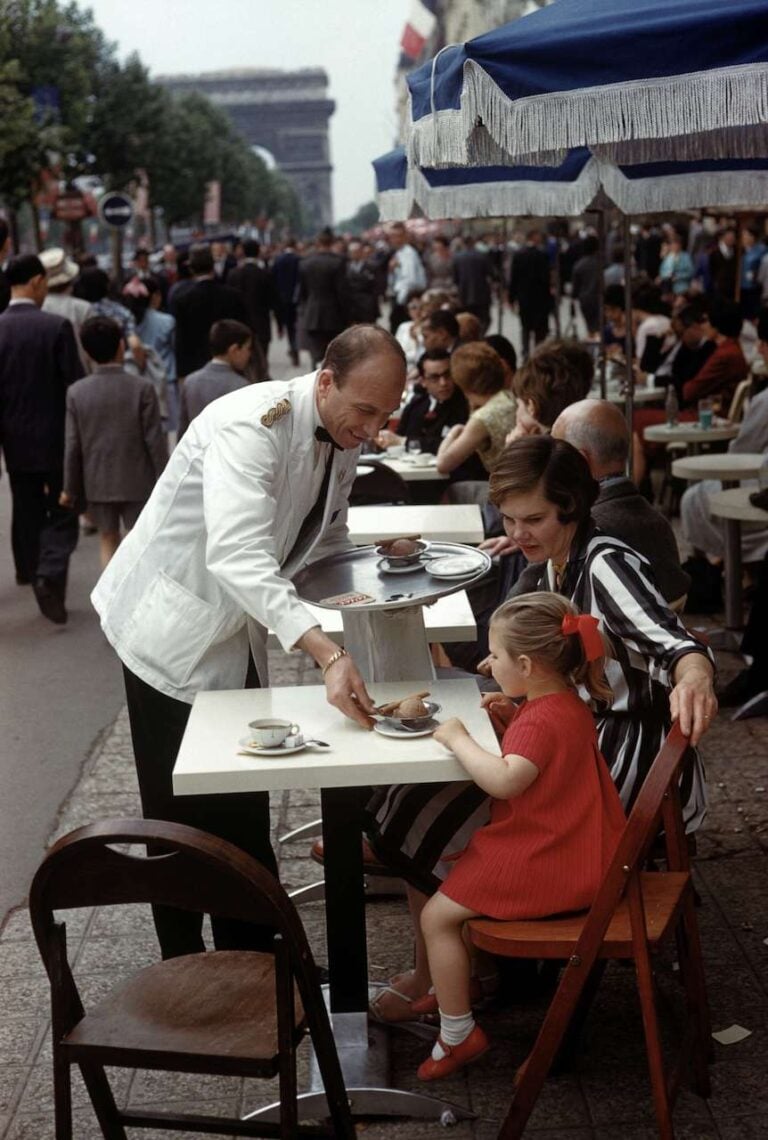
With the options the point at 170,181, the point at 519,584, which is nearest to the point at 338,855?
the point at 519,584

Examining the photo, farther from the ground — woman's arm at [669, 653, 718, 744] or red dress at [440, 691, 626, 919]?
woman's arm at [669, 653, 718, 744]

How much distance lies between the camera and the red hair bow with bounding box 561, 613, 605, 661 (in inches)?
138

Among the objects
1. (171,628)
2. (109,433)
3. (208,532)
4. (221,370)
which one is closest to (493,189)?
(221,370)

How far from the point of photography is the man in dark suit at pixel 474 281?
2128 cm

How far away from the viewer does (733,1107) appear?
3.70m

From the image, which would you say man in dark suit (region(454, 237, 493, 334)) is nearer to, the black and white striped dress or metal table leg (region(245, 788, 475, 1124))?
the black and white striped dress

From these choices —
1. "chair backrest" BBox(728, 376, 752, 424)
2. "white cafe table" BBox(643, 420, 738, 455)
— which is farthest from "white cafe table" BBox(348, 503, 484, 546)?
"chair backrest" BBox(728, 376, 752, 424)

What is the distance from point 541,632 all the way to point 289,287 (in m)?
21.3

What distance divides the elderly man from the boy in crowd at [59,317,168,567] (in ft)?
14.0

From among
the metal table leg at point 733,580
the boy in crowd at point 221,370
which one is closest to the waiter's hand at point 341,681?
the metal table leg at point 733,580

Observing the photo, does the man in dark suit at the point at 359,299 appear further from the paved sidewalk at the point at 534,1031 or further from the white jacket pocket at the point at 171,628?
the white jacket pocket at the point at 171,628

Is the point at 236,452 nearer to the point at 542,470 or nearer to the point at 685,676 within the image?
the point at 542,470

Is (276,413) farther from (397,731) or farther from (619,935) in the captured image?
(619,935)

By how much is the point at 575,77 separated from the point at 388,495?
12.2 feet
